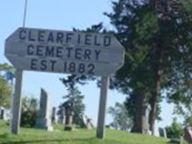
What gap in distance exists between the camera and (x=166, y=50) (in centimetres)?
5269

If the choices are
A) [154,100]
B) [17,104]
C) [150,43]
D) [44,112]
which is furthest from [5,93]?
[17,104]

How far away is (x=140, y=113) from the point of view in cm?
4875

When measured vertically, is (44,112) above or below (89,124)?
above

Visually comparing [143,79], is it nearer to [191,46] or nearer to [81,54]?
[191,46]

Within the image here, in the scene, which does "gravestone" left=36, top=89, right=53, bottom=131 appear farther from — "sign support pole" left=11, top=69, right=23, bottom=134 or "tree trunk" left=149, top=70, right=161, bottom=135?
"tree trunk" left=149, top=70, right=161, bottom=135

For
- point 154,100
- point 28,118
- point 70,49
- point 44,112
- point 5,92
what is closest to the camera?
point 70,49

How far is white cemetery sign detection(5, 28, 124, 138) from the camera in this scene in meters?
22.4

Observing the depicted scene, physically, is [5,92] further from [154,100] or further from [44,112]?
[44,112]

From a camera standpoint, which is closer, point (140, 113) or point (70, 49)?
point (70, 49)

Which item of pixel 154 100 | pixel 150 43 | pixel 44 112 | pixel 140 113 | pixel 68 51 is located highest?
pixel 150 43

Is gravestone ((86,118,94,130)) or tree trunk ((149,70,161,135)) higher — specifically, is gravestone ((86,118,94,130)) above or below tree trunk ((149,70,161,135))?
below

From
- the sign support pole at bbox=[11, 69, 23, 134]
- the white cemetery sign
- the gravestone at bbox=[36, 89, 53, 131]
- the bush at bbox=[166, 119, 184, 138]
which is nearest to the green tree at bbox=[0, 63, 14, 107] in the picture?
the bush at bbox=[166, 119, 184, 138]

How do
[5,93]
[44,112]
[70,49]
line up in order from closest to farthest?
[70,49], [44,112], [5,93]

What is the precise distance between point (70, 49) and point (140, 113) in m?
26.7
